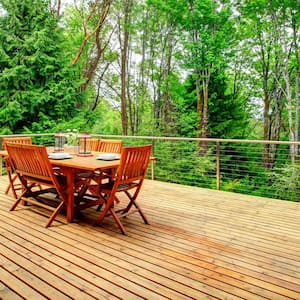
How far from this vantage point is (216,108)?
10.2 meters

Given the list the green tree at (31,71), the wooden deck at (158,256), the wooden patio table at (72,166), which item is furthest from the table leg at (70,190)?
the green tree at (31,71)

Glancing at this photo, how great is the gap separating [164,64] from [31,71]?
5062mm

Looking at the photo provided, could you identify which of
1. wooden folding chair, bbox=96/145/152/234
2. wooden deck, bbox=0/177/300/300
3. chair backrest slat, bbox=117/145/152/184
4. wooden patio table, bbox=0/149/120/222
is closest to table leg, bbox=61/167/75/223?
wooden patio table, bbox=0/149/120/222

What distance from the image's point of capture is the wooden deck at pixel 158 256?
6.32 feet

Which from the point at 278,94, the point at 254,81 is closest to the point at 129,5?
the point at 254,81

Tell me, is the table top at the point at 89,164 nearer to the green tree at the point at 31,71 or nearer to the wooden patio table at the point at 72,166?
the wooden patio table at the point at 72,166

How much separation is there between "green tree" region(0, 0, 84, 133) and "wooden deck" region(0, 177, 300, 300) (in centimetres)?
565

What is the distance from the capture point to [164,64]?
1145cm

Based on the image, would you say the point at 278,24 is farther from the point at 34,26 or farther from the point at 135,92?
the point at 34,26

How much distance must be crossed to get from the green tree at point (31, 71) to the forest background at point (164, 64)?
0.03 m

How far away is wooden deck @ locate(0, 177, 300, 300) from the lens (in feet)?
6.32

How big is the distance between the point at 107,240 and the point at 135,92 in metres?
10.5

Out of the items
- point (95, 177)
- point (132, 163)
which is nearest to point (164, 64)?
point (95, 177)

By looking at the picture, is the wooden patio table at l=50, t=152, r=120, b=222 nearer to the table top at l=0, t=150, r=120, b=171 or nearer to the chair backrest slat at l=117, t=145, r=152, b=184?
the table top at l=0, t=150, r=120, b=171
